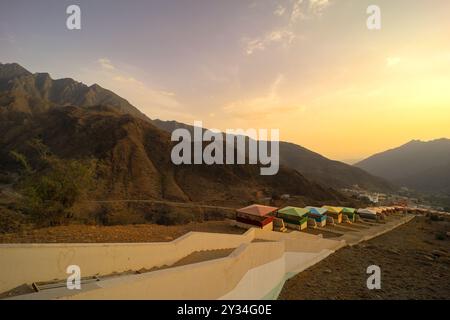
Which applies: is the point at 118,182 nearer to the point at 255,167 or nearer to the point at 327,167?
the point at 255,167

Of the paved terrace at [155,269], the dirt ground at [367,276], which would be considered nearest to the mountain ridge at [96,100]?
the dirt ground at [367,276]

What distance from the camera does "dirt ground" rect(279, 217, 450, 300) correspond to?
963 cm

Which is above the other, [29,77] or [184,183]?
A: [29,77]

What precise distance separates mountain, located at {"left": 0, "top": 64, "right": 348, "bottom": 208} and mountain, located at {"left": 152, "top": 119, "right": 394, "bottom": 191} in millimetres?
55803

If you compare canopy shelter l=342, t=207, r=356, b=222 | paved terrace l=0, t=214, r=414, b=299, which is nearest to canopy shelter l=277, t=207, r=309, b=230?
canopy shelter l=342, t=207, r=356, b=222

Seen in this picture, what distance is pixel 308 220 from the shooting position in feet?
75.6

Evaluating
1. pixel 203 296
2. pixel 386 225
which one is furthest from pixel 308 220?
pixel 203 296

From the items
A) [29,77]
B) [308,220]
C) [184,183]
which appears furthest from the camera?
[29,77]

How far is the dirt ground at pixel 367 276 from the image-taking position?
9.63m

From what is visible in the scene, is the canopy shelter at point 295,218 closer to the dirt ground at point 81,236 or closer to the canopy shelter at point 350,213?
the canopy shelter at point 350,213

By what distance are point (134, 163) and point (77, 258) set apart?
4861cm

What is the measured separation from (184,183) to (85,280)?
4641cm

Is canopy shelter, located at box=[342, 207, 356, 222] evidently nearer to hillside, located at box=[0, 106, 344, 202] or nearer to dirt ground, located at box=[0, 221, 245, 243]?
hillside, located at box=[0, 106, 344, 202]

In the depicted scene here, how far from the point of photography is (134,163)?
172 ft
